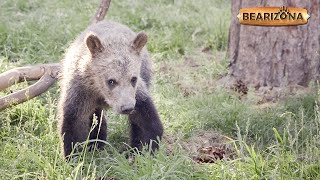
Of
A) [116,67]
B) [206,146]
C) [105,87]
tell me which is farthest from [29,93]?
[206,146]

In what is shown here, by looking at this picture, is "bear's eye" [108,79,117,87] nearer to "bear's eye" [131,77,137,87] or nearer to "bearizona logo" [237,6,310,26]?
"bear's eye" [131,77,137,87]

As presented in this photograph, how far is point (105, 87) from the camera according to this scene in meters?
4.49

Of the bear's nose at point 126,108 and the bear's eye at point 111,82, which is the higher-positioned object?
the bear's eye at point 111,82

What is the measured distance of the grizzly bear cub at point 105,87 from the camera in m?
4.42

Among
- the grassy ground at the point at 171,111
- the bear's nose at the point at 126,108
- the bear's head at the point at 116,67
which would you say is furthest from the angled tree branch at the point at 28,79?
the bear's nose at the point at 126,108

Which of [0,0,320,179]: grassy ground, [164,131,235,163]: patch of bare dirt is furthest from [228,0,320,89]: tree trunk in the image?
[164,131,235,163]: patch of bare dirt

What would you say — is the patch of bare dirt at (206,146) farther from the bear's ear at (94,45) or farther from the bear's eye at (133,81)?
the bear's ear at (94,45)

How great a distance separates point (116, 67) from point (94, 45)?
25cm

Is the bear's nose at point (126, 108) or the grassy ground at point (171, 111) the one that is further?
the bear's nose at point (126, 108)

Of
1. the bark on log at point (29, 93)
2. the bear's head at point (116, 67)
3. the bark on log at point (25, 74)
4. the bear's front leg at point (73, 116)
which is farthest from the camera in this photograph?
the bark on log at point (25, 74)

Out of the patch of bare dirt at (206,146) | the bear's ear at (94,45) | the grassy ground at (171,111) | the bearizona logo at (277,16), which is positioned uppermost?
the bearizona logo at (277,16)

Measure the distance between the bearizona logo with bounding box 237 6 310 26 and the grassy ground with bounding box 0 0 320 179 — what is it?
2.61 feet

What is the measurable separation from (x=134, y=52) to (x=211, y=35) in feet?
10.8

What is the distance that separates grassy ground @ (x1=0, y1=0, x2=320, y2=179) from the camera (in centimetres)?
402
